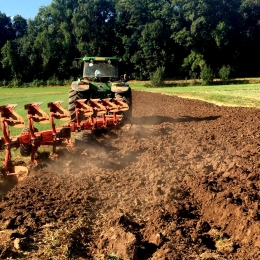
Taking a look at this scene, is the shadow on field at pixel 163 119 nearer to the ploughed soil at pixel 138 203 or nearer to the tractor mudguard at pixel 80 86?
the tractor mudguard at pixel 80 86

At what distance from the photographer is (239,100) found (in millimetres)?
21297

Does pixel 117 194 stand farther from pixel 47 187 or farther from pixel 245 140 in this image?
pixel 245 140

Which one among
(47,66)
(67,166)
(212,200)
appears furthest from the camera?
(47,66)

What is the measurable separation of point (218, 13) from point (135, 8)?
523 inches

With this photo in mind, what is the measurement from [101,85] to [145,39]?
147 ft

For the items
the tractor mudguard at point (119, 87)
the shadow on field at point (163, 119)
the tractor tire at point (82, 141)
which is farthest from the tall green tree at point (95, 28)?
the tractor tire at point (82, 141)

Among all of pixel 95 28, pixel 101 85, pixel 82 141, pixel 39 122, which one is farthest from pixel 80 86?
pixel 95 28

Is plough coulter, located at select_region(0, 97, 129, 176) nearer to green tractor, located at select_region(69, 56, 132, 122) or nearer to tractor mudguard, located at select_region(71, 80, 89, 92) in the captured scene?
tractor mudguard, located at select_region(71, 80, 89, 92)

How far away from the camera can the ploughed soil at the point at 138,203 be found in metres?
4.00

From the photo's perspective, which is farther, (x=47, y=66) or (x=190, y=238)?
(x=47, y=66)

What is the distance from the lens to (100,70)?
41.1 feet

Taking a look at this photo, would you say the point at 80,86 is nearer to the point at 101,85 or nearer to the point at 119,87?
the point at 101,85

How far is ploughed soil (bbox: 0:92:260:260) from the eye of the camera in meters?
4.00

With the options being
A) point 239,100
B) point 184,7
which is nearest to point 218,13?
point 184,7
